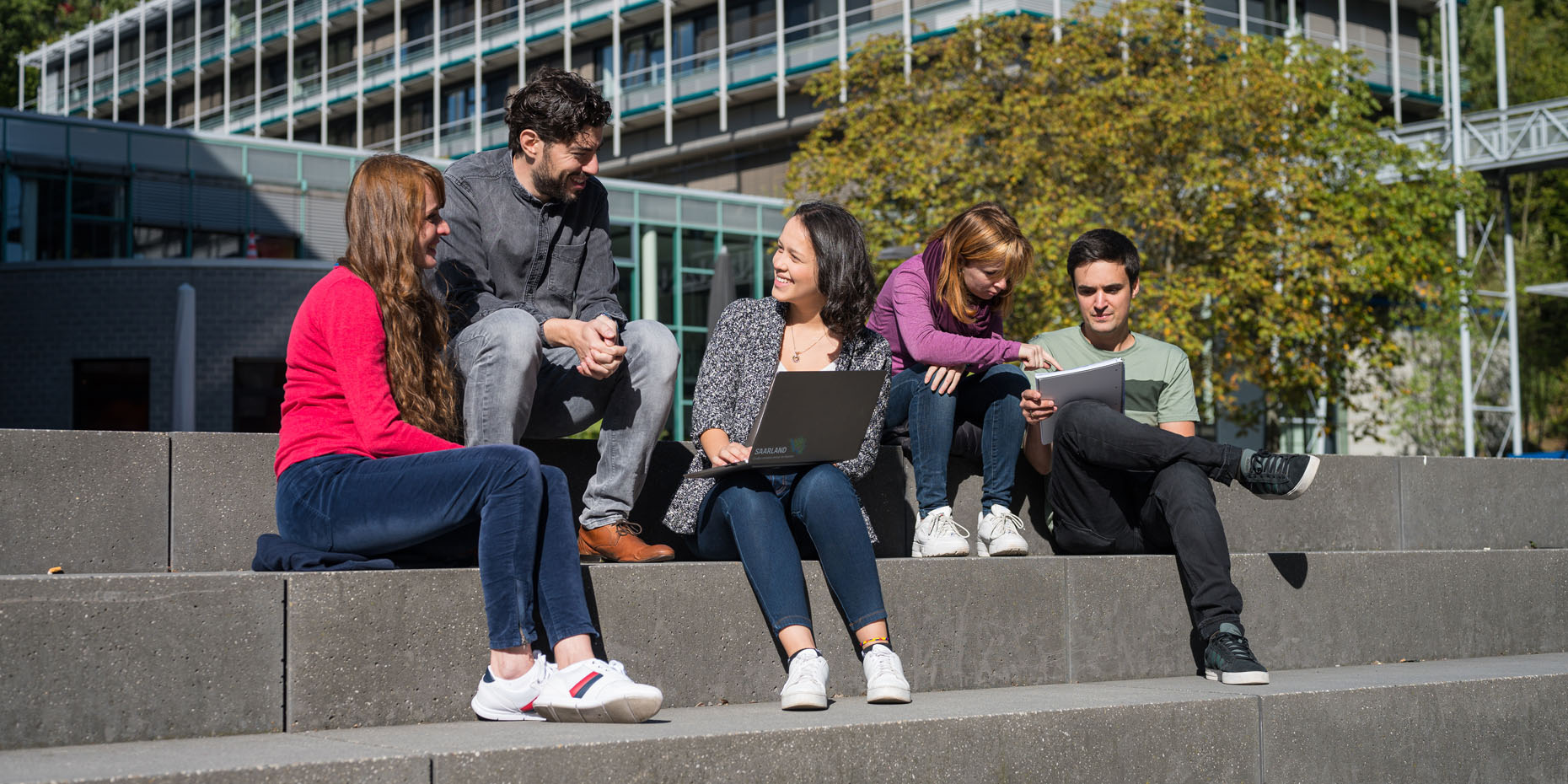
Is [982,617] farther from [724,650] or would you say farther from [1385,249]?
[1385,249]

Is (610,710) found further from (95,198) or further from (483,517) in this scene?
(95,198)

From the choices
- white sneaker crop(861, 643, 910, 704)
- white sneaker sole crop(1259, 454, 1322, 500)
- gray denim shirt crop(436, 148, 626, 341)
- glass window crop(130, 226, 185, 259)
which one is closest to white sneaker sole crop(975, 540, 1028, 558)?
white sneaker sole crop(1259, 454, 1322, 500)

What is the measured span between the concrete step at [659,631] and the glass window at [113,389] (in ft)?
71.3

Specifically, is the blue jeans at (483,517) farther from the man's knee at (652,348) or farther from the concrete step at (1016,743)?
the man's knee at (652,348)

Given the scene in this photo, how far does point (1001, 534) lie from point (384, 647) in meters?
2.39

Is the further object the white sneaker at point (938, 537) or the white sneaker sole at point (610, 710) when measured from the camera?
the white sneaker at point (938, 537)

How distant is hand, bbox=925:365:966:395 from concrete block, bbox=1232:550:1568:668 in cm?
123

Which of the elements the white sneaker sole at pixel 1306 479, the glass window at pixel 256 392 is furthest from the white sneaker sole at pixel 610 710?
the glass window at pixel 256 392

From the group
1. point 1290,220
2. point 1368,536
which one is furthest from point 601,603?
point 1290,220

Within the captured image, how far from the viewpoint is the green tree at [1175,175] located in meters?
17.7

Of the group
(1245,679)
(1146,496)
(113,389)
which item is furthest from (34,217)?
(1245,679)

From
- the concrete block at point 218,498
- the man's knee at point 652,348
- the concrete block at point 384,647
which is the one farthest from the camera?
the man's knee at point 652,348

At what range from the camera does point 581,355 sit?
418cm

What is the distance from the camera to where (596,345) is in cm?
408
